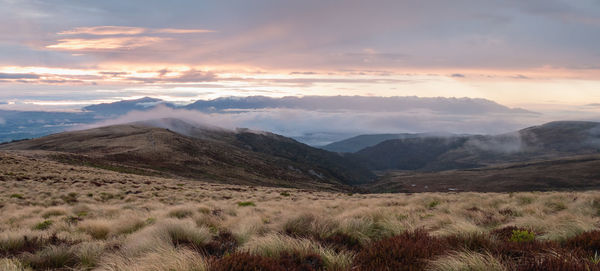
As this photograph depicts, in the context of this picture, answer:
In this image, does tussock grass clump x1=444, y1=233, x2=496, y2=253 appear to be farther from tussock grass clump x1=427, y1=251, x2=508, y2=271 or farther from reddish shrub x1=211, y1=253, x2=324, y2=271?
reddish shrub x1=211, y1=253, x2=324, y2=271

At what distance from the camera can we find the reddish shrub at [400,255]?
4422mm

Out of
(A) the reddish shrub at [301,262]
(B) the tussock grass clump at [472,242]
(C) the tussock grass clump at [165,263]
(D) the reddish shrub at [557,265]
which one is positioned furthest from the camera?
(B) the tussock grass clump at [472,242]

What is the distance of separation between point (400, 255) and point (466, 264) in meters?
0.86

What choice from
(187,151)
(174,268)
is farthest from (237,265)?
(187,151)

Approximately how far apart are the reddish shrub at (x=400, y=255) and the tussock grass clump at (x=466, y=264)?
18 cm

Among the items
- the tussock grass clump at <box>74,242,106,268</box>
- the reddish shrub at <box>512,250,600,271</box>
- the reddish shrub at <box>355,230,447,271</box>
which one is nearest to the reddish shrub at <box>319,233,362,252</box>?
the reddish shrub at <box>355,230,447,271</box>

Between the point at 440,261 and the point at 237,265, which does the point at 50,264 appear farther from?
the point at 440,261

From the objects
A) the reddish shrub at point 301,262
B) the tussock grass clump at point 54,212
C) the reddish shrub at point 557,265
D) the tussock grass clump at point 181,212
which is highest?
the reddish shrub at point 557,265

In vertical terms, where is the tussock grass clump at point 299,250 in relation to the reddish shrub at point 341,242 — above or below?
above

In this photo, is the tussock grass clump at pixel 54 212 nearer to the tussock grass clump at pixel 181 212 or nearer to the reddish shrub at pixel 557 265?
the tussock grass clump at pixel 181 212

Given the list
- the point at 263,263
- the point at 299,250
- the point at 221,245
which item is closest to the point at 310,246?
the point at 299,250

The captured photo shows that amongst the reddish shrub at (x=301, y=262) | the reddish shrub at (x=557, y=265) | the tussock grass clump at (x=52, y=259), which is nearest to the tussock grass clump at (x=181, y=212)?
the tussock grass clump at (x=52, y=259)

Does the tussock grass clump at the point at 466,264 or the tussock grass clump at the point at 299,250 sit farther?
the tussock grass clump at the point at 299,250

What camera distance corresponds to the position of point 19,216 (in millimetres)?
12531
